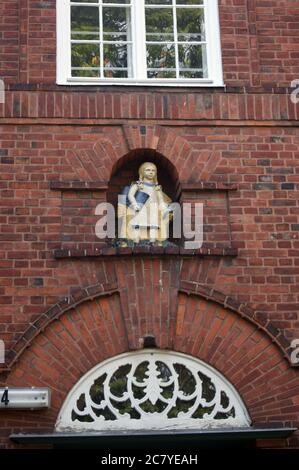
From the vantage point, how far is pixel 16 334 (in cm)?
830

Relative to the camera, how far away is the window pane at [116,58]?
31.7ft

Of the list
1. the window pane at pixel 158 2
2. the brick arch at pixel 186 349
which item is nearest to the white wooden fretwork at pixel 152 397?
the brick arch at pixel 186 349

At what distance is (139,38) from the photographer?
9648mm

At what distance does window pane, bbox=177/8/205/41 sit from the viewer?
389 inches

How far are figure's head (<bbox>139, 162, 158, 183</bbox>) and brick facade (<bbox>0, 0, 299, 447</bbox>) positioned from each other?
148mm

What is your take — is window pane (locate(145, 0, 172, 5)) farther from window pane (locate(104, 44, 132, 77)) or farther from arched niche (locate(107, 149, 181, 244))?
arched niche (locate(107, 149, 181, 244))

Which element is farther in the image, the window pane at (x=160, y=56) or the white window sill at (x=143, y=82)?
the window pane at (x=160, y=56)

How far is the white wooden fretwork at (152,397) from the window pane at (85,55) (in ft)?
10.7

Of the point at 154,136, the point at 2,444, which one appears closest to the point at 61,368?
the point at 2,444

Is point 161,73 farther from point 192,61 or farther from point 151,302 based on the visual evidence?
point 151,302

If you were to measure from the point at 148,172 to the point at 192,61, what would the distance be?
1540 millimetres

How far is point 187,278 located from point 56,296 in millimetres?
1285

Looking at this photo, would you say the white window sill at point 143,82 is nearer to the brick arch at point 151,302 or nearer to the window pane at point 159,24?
the window pane at point 159,24

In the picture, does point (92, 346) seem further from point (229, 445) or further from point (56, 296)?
point (229, 445)
